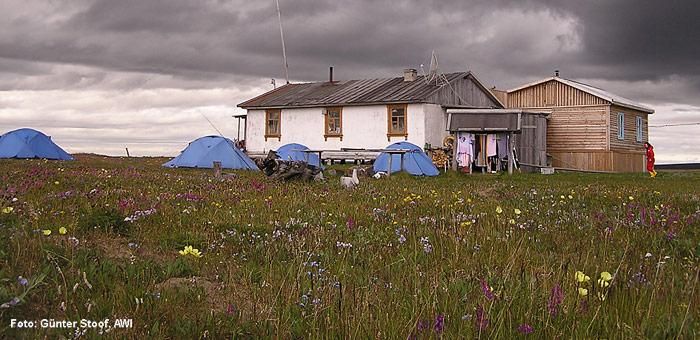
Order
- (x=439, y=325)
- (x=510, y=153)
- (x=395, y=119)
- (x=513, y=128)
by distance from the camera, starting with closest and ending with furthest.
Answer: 1. (x=439, y=325)
2. (x=510, y=153)
3. (x=513, y=128)
4. (x=395, y=119)

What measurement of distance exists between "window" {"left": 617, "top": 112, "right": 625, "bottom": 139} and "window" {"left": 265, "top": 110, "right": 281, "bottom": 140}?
2381 centimetres

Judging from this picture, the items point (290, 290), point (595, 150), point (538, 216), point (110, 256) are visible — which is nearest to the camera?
point (290, 290)

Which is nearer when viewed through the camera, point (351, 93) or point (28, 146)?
point (28, 146)

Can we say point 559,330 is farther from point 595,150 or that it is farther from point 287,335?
point 595,150

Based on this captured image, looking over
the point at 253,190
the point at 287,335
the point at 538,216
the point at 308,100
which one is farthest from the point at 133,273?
the point at 308,100

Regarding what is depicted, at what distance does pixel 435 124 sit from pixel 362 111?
4932 millimetres

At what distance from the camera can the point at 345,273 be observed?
5.00 m

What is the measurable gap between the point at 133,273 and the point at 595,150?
42.8 metres

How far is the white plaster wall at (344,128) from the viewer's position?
39844mm

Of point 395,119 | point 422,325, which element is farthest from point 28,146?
point 422,325

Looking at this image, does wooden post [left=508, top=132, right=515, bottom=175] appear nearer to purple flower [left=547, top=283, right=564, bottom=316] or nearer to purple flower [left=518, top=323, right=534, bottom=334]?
purple flower [left=547, top=283, right=564, bottom=316]

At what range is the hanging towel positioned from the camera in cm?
3753

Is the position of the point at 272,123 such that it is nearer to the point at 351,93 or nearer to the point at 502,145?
the point at 351,93

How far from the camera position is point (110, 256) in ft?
18.8
